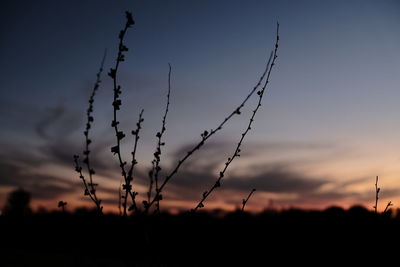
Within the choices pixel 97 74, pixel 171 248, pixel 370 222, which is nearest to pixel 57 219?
pixel 171 248

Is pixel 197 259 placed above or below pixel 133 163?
below

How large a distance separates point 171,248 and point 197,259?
116 cm

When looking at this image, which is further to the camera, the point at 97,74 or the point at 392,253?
the point at 392,253

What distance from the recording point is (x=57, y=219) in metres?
22.7

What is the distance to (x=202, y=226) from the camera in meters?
14.2

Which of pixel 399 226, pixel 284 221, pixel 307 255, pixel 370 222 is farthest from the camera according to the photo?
pixel 284 221

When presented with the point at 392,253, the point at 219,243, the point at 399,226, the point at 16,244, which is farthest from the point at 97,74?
the point at 16,244

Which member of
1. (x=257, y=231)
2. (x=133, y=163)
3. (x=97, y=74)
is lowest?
(x=257, y=231)

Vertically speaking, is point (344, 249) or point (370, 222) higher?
point (370, 222)

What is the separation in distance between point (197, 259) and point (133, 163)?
12.0m

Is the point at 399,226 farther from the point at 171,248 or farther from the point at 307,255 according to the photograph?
the point at 171,248

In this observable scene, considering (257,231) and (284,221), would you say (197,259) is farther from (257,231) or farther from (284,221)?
(284,221)

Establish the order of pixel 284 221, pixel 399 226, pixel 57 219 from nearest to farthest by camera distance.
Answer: pixel 399 226 < pixel 284 221 < pixel 57 219

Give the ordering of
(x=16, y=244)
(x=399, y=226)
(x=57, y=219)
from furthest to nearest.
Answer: (x=16, y=244), (x=57, y=219), (x=399, y=226)
